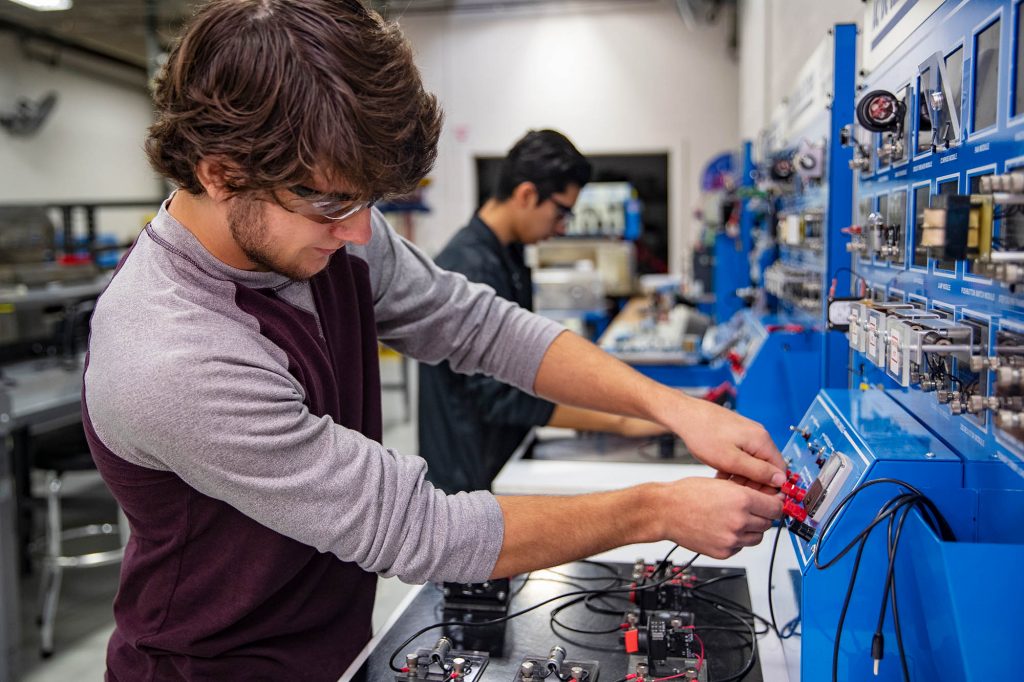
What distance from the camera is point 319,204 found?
1001mm

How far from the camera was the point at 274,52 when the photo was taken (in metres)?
0.92

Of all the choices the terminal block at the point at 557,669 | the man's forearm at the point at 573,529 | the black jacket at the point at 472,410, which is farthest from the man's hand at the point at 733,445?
the black jacket at the point at 472,410

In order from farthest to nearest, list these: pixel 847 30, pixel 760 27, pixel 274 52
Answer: pixel 760 27
pixel 847 30
pixel 274 52

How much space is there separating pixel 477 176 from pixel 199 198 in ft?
24.8

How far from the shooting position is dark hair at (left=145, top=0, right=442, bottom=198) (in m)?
0.92

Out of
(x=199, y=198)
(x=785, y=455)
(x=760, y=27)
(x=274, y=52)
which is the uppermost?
(x=760, y=27)

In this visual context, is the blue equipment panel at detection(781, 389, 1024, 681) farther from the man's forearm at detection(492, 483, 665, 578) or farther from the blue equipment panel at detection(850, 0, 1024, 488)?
the man's forearm at detection(492, 483, 665, 578)

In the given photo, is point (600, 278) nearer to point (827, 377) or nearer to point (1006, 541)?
point (827, 377)

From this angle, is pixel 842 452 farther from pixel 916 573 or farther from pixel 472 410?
pixel 472 410

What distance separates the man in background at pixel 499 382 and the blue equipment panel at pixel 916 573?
3.83 ft

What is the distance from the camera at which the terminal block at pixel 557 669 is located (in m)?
1.13

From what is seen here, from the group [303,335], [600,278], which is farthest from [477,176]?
[303,335]

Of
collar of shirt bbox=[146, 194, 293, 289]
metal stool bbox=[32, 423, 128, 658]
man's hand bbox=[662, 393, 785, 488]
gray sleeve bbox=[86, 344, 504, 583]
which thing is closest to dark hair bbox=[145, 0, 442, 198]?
collar of shirt bbox=[146, 194, 293, 289]

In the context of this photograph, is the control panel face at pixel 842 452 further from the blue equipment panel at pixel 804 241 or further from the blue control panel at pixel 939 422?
the blue equipment panel at pixel 804 241
